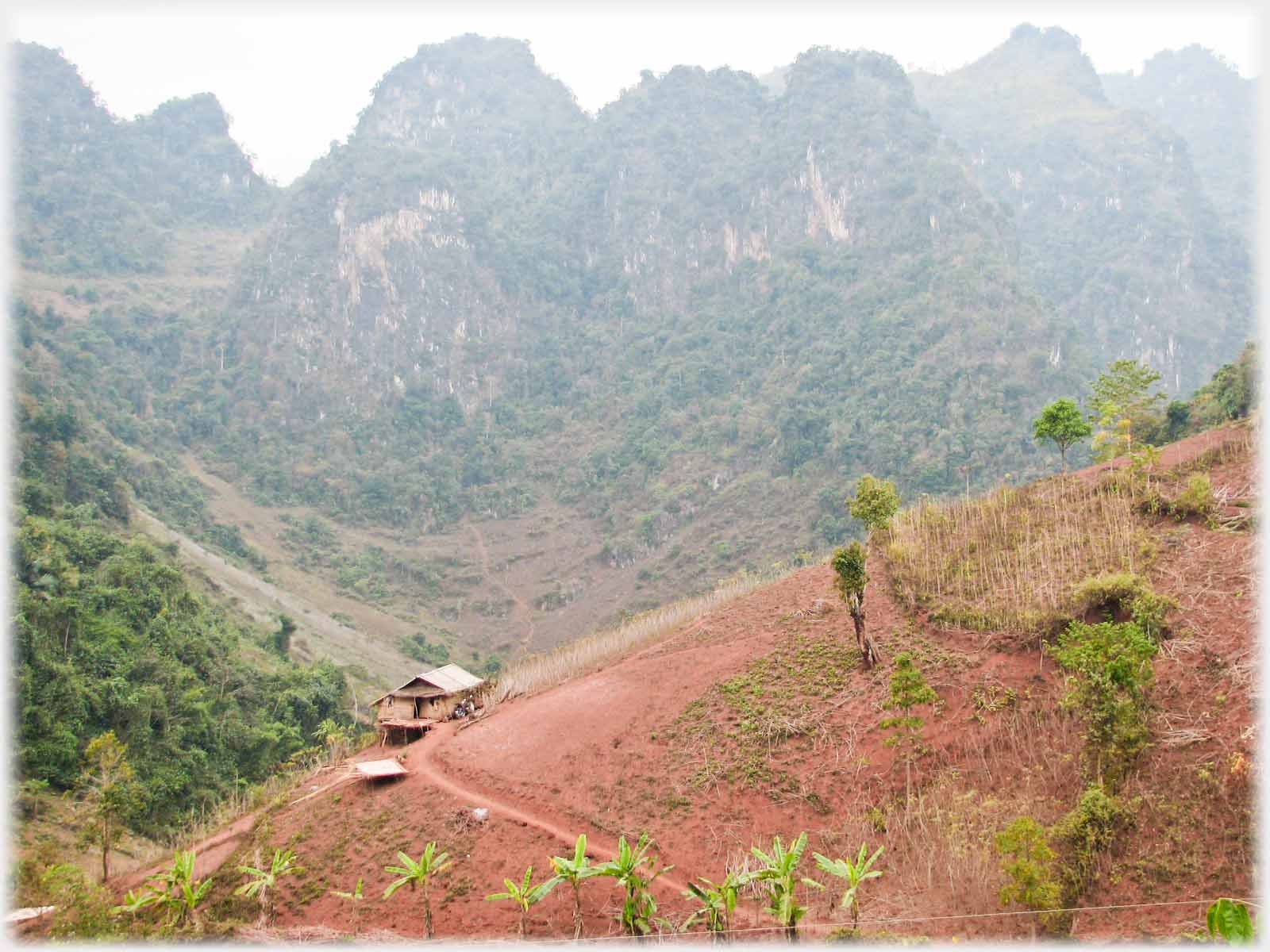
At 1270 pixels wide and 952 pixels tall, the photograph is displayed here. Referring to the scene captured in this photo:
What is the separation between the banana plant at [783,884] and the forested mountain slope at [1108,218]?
284 ft

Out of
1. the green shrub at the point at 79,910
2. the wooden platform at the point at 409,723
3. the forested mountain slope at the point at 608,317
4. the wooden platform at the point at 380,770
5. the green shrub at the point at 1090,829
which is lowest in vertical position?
the green shrub at the point at 79,910

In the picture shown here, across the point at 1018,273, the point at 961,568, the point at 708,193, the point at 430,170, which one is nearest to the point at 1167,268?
the point at 1018,273

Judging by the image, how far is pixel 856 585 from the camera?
16.9 metres

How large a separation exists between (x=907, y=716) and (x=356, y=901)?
9.39m

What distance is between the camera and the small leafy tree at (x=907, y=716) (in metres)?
14.5

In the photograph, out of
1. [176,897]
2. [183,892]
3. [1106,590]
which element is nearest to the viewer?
[183,892]

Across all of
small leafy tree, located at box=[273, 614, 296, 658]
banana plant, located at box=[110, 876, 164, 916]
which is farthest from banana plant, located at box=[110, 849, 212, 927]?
small leafy tree, located at box=[273, 614, 296, 658]

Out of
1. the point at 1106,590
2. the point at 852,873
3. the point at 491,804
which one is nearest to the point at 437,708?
the point at 491,804

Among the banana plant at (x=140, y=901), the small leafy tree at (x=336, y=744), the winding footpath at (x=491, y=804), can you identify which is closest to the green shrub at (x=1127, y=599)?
the winding footpath at (x=491, y=804)

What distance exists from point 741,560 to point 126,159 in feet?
330

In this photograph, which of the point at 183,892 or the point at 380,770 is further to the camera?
the point at 380,770

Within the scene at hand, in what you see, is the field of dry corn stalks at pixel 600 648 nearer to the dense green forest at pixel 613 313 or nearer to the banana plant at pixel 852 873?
the banana plant at pixel 852 873

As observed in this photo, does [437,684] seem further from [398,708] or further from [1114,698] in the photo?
[1114,698]

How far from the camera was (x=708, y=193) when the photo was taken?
10300 cm
